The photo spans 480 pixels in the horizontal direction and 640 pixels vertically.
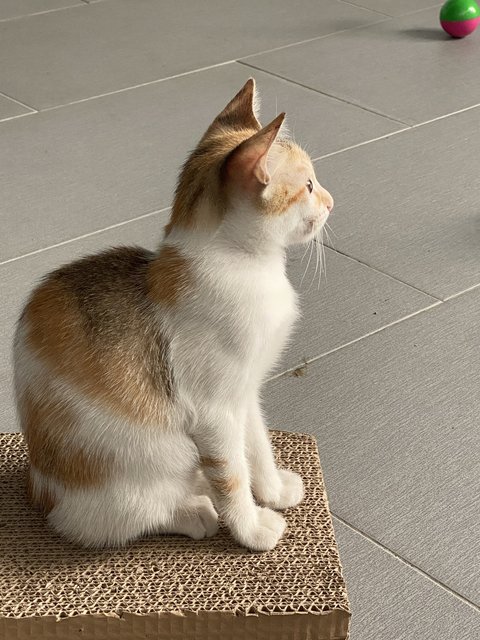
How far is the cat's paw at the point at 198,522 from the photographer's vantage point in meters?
1.25

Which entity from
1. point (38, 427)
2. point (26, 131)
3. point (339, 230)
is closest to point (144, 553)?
point (38, 427)

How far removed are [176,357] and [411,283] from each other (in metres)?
1.08

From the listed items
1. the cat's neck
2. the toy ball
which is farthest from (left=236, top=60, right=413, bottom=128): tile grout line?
the cat's neck

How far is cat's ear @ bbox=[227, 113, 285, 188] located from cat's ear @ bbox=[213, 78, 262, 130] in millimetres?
159

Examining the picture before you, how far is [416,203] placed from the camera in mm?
2404

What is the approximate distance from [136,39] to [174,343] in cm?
250

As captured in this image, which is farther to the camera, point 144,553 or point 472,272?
point 472,272

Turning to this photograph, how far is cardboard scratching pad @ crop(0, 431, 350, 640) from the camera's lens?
3.71 ft

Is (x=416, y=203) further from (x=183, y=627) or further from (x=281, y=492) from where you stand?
(x=183, y=627)

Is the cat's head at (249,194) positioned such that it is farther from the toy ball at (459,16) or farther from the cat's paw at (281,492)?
the toy ball at (459,16)

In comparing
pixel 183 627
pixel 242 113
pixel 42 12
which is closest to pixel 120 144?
pixel 42 12

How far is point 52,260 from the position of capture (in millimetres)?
2160

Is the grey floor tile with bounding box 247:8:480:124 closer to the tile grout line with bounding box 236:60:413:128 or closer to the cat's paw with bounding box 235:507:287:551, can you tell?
the tile grout line with bounding box 236:60:413:128

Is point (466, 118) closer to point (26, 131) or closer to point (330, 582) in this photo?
point (26, 131)
